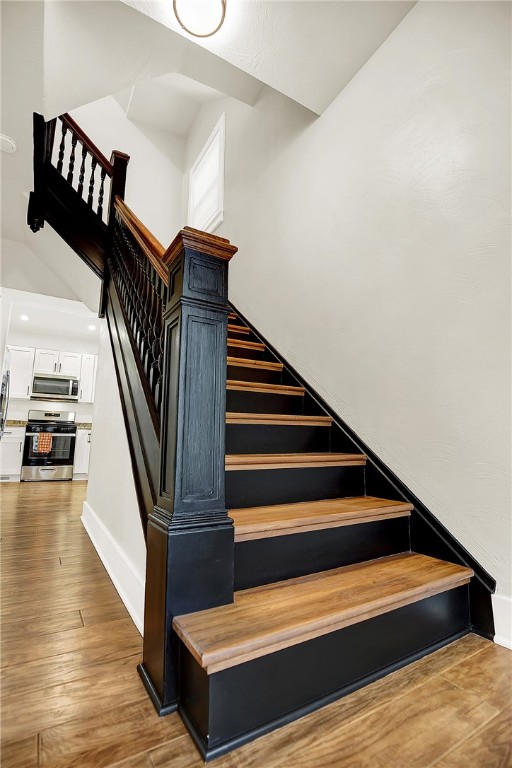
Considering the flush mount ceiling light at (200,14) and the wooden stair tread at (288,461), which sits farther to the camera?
the flush mount ceiling light at (200,14)

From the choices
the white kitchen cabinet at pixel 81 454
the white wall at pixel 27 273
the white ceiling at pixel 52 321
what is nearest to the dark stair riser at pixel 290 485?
the white wall at pixel 27 273

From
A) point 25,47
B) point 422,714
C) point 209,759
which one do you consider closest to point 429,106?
point 25,47

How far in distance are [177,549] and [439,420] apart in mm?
1196

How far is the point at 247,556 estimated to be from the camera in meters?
1.21

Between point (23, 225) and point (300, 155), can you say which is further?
point (23, 225)

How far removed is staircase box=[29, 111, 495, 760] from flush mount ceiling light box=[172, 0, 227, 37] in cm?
103

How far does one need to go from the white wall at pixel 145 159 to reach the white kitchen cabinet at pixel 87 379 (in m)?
3.18

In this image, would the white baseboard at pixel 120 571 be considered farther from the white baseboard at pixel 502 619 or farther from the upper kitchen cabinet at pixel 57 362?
the upper kitchen cabinet at pixel 57 362

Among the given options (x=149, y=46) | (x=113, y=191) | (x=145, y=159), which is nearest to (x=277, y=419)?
(x=149, y=46)

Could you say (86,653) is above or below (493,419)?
below

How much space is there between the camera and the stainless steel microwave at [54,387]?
21.0 feet

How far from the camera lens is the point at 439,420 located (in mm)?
1602

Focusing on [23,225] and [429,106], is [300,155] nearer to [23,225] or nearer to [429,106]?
[429,106]

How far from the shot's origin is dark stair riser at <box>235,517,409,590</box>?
3.98 ft
